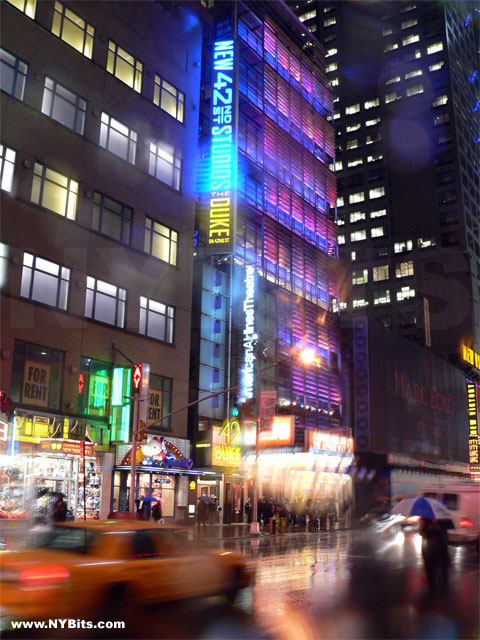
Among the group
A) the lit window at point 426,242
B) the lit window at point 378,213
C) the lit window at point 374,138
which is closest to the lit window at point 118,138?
the lit window at point 426,242

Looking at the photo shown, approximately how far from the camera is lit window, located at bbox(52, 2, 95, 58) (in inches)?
1214

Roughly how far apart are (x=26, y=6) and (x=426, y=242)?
90034 mm

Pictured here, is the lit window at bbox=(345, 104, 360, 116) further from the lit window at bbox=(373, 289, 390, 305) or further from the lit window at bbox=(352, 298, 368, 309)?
the lit window at bbox=(352, 298, 368, 309)

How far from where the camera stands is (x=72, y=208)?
30297 millimetres

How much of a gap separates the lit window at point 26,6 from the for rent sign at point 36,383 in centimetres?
1655

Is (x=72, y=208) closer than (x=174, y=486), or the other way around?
(x=72, y=208)

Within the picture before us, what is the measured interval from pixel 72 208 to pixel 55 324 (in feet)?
19.8

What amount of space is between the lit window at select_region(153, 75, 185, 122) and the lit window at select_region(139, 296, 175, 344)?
1225 centimetres

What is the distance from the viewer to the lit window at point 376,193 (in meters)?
118

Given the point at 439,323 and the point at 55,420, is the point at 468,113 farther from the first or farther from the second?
the point at 55,420

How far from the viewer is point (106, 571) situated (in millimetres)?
9125

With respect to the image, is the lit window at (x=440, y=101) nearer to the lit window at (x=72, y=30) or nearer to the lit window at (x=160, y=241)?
the lit window at (x=160, y=241)

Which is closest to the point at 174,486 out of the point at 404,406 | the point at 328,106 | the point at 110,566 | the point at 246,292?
the point at 246,292

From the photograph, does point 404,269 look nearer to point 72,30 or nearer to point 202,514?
point 202,514
